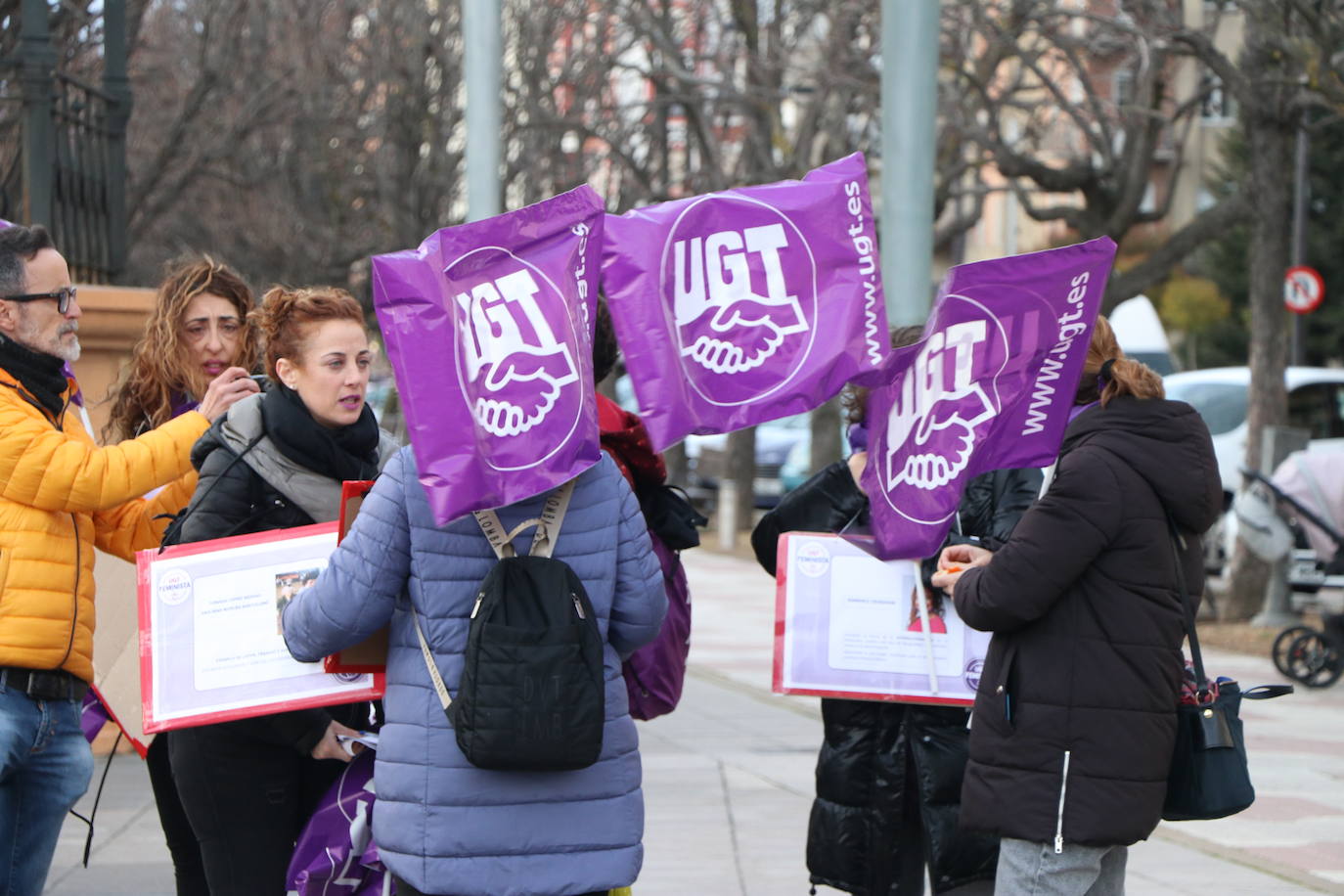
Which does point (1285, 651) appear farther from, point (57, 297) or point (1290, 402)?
point (57, 297)

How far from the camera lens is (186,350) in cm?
485

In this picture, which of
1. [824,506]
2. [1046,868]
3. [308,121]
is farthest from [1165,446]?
[308,121]

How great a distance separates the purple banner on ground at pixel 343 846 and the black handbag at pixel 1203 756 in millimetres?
1822

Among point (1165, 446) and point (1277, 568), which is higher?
point (1165, 446)

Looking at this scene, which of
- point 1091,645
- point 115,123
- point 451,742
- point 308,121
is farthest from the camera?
point 308,121

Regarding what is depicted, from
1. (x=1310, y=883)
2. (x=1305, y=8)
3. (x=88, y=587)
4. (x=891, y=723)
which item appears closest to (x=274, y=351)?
(x=88, y=587)

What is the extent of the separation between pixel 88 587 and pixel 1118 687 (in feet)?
7.90

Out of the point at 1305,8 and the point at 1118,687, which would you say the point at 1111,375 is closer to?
the point at 1118,687

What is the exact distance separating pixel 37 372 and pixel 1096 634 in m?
2.51

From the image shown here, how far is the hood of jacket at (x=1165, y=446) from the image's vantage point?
4.03m

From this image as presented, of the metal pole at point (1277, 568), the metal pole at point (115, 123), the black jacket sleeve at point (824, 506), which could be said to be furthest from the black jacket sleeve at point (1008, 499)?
the metal pole at point (1277, 568)

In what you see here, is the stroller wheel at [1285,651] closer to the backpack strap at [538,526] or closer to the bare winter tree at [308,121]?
the backpack strap at [538,526]

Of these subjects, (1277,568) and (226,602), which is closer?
(226,602)

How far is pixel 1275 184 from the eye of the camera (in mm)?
13969
